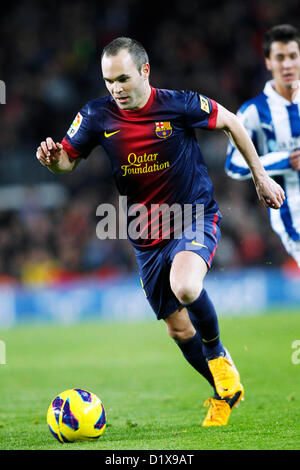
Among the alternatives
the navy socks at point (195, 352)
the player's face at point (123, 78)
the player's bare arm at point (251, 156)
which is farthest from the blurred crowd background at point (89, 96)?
the player's face at point (123, 78)

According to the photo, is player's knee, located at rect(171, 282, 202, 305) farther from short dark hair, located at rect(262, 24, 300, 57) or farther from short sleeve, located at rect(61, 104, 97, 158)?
short dark hair, located at rect(262, 24, 300, 57)

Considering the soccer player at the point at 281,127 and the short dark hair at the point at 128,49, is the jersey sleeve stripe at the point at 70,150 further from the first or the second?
the soccer player at the point at 281,127

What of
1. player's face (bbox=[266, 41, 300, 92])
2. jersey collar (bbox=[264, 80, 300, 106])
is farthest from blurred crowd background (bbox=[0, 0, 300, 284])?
player's face (bbox=[266, 41, 300, 92])

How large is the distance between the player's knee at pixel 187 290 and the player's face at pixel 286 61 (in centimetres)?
223

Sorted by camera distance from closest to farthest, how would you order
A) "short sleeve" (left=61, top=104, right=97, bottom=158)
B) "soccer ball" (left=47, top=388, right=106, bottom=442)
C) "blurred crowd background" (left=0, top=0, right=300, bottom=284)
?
"soccer ball" (left=47, top=388, right=106, bottom=442) < "short sleeve" (left=61, top=104, right=97, bottom=158) < "blurred crowd background" (left=0, top=0, right=300, bottom=284)

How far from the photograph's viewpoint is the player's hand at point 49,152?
16.3 ft

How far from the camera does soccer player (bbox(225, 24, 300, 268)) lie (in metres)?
6.15

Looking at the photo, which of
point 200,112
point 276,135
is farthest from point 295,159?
point 200,112

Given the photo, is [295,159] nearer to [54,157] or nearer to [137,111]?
[137,111]

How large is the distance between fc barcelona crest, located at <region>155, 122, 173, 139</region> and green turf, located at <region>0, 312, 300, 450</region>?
6.35 ft

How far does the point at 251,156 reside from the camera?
5.17 metres

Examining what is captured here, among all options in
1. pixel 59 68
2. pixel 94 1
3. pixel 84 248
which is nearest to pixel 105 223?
pixel 84 248
